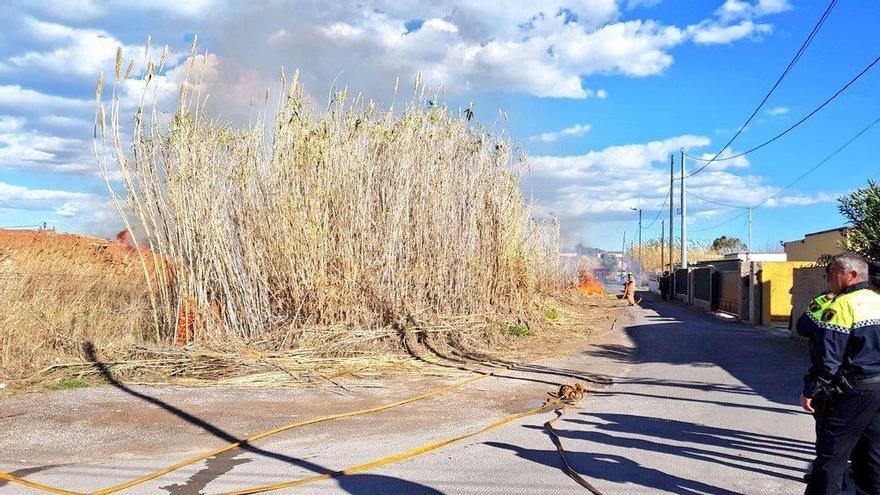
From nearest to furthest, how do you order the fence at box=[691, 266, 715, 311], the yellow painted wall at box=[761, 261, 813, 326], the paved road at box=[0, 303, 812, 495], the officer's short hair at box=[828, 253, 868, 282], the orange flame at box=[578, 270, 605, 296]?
the officer's short hair at box=[828, 253, 868, 282] < the paved road at box=[0, 303, 812, 495] < the yellow painted wall at box=[761, 261, 813, 326] < the fence at box=[691, 266, 715, 311] < the orange flame at box=[578, 270, 605, 296]

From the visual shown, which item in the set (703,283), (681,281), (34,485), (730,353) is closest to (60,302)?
(34,485)

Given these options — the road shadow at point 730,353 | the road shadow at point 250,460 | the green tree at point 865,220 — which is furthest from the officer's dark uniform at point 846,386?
the green tree at point 865,220

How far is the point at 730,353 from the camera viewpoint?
13.6m

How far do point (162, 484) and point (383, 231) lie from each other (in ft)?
24.1

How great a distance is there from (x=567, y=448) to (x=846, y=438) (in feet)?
8.97

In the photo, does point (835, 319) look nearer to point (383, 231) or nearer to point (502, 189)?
point (383, 231)

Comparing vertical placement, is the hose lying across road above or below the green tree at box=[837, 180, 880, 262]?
below

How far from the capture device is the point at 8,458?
6496 millimetres

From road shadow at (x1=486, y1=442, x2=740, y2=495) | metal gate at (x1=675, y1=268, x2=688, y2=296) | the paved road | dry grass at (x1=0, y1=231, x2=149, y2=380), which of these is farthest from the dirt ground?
metal gate at (x1=675, y1=268, x2=688, y2=296)

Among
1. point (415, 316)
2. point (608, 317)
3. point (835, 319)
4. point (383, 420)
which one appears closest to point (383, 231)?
point (415, 316)

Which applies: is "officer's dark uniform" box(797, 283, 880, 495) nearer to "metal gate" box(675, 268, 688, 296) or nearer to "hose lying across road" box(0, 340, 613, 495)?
"hose lying across road" box(0, 340, 613, 495)

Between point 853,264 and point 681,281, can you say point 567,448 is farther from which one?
point 681,281

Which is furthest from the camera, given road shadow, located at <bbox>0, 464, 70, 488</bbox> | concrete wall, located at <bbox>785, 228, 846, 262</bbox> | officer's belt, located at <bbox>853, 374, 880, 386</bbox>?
concrete wall, located at <bbox>785, 228, 846, 262</bbox>

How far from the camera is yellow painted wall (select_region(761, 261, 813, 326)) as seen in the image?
20.0 m
